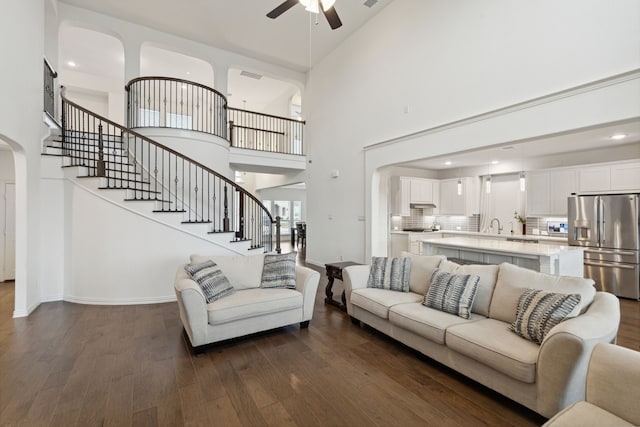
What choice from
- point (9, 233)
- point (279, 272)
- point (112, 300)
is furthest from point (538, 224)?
point (9, 233)

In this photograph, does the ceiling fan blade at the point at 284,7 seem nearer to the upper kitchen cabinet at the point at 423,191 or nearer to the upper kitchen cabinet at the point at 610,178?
the upper kitchen cabinet at the point at 423,191

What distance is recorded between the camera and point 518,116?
373cm

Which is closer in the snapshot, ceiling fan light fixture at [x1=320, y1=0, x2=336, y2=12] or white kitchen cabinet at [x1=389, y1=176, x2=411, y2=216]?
ceiling fan light fixture at [x1=320, y1=0, x2=336, y2=12]

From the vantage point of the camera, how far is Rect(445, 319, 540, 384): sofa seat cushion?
197 cm

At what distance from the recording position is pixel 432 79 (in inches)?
Answer: 190

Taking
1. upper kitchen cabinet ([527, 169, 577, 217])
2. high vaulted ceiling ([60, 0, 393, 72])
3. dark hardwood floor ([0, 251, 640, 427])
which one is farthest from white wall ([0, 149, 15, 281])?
upper kitchen cabinet ([527, 169, 577, 217])

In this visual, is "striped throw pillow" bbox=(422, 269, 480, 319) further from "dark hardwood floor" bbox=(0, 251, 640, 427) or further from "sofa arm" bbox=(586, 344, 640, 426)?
"sofa arm" bbox=(586, 344, 640, 426)

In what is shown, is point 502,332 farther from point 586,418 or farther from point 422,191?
point 422,191

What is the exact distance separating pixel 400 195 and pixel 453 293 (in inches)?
199

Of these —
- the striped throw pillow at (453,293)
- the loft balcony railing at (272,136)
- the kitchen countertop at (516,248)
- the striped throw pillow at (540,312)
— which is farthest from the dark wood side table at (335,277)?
the loft balcony railing at (272,136)

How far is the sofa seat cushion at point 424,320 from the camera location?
2.55 m

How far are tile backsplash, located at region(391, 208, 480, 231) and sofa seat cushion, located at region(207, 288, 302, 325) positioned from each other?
16.8 ft

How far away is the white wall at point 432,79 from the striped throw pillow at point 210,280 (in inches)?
131

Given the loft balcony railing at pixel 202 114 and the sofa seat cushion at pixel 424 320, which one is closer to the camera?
the sofa seat cushion at pixel 424 320
